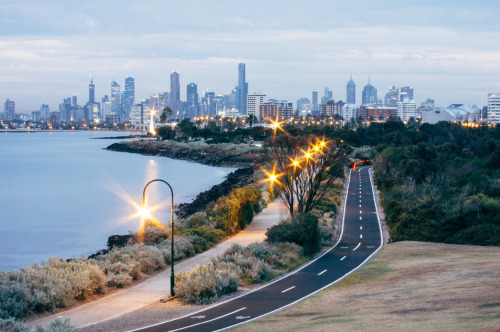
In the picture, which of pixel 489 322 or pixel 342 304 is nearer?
pixel 489 322

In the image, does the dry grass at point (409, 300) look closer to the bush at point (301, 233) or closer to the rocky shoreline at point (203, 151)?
the bush at point (301, 233)

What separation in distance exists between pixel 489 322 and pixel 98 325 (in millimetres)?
11642

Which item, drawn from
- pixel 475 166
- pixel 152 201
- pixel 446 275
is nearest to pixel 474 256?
pixel 446 275

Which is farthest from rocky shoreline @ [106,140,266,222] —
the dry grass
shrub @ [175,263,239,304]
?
shrub @ [175,263,239,304]

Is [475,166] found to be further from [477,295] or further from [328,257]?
[477,295]

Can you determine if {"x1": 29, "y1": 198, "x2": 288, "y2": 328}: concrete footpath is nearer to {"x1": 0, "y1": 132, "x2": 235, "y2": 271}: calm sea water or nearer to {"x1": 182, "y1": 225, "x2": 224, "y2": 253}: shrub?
{"x1": 182, "y1": 225, "x2": 224, "y2": 253}: shrub

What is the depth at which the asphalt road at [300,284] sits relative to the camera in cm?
1714

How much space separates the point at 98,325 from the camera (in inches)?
669

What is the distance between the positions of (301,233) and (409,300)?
12.2 metres

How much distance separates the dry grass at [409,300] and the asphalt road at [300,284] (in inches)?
33.6

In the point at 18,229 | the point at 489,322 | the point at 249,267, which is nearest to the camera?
the point at 489,322

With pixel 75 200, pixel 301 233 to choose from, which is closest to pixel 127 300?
pixel 301 233

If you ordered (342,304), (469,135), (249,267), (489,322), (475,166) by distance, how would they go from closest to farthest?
(489,322)
(342,304)
(249,267)
(475,166)
(469,135)

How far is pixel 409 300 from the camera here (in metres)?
17.8
